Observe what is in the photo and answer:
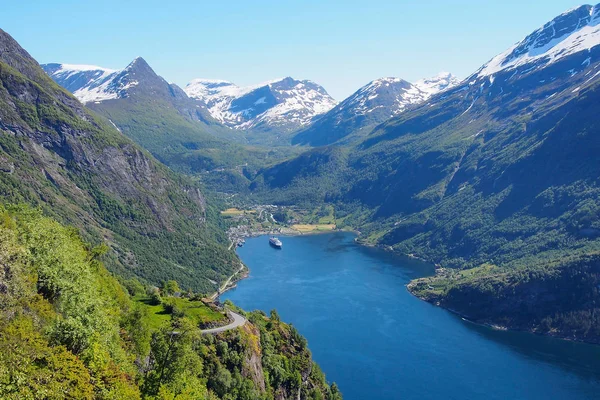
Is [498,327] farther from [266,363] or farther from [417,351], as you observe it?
[266,363]

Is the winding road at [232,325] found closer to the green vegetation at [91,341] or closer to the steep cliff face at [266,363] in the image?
the steep cliff face at [266,363]

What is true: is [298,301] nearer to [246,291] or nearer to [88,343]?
[246,291]

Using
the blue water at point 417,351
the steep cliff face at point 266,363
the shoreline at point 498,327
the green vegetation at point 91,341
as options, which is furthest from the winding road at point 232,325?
the shoreline at point 498,327

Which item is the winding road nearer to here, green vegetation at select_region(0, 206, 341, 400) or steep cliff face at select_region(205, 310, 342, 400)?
steep cliff face at select_region(205, 310, 342, 400)

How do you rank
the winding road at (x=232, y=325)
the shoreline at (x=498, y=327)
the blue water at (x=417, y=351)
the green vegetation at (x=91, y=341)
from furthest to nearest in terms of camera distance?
1. the shoreline at (x=498, y=327)
2. the blue water at (x=417, y=351)
3. the winding road at (x=232, y=325)
4. the green vegetation at (x=91, y=341)

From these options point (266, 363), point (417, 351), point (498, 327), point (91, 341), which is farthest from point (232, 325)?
point (498, 327)

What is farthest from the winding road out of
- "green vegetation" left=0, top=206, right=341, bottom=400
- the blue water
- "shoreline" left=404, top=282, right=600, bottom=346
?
"shoreline" left=404, top=282, right=600, bottom=346
